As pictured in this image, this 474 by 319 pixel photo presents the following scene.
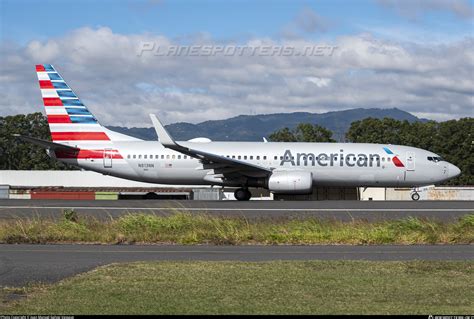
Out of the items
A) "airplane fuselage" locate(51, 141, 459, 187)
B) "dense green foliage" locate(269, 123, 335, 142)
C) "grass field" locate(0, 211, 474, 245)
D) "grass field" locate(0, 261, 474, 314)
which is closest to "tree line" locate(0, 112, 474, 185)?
"dense green foliage" locate(269, 123, 335, 142)

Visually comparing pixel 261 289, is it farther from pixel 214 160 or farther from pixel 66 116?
pixel 66 116

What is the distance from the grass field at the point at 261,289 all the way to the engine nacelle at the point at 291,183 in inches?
872

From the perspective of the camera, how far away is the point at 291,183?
35.7m

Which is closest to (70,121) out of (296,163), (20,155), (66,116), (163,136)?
(66,116)

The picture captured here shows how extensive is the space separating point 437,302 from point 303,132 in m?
103

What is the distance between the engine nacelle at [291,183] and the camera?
117ft

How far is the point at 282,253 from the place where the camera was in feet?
51.7

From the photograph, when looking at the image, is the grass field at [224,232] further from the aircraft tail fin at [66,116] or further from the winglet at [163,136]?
the aircraft tail fin at [66,116]

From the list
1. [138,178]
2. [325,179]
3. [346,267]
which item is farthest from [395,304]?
[138,178]

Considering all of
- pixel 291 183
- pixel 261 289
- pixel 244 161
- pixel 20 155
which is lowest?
pixel 261 289

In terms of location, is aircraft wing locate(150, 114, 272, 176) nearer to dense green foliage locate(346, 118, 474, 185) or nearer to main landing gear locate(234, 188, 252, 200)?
main landing gear locate(234, 188, 252, 200)

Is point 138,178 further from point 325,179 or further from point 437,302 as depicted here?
point 437,302

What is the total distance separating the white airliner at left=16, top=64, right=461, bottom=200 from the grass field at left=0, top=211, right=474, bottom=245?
637 inches

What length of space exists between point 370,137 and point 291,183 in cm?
7921
